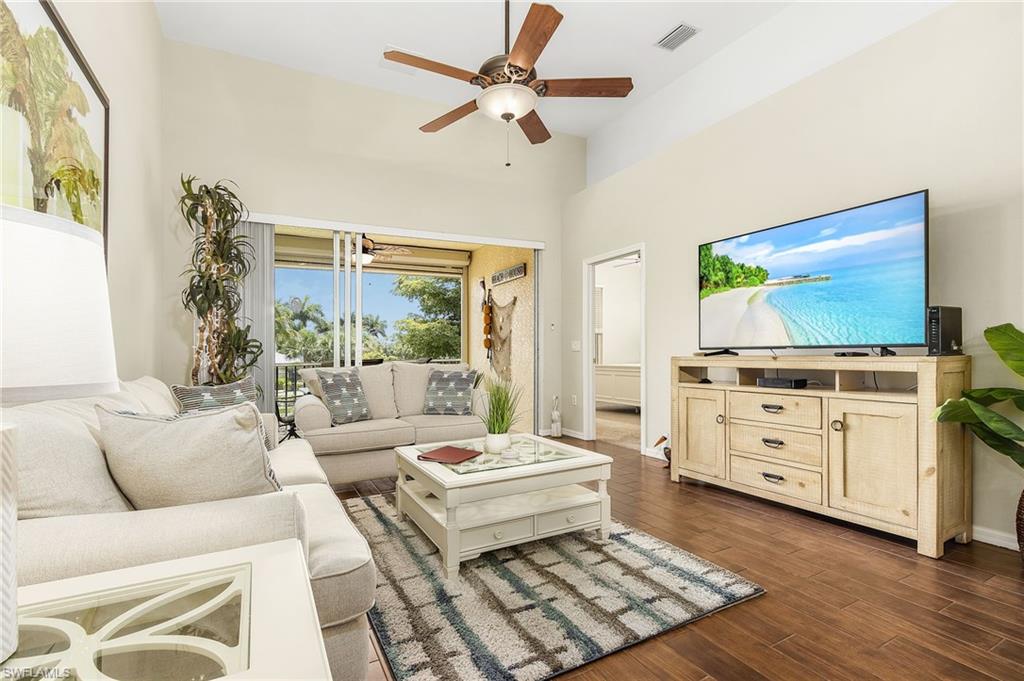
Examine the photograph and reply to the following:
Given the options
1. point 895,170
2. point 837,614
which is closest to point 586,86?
point 895,170

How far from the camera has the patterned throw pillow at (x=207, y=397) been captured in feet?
9.86

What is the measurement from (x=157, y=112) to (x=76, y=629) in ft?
14.6

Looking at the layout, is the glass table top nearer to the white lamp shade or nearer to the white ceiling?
the white lamp shade

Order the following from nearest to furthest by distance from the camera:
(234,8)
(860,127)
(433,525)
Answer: (433,525)
(860,127)
(234,8)

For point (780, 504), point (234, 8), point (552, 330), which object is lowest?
point (780, 504)

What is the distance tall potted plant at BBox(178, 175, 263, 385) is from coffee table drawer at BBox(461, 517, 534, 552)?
8.70ft

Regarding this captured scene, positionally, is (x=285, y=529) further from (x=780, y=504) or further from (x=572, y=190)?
(x=572, y=190)

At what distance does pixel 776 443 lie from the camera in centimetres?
304

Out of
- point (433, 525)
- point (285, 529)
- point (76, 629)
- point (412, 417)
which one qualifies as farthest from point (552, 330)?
point (76, 629)

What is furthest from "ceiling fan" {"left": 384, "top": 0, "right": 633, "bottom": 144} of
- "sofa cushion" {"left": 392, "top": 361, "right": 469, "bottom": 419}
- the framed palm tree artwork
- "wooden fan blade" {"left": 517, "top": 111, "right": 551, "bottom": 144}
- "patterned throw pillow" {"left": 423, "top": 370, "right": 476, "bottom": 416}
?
"sofa cushion" {"left": 392, "top": 361, "right": 469, "bottom": 419}

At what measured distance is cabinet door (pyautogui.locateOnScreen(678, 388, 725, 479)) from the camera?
3.42 meters

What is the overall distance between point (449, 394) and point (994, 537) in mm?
3568

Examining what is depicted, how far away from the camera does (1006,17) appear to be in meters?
2.48

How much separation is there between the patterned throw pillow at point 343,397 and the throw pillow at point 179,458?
8.44 feet
